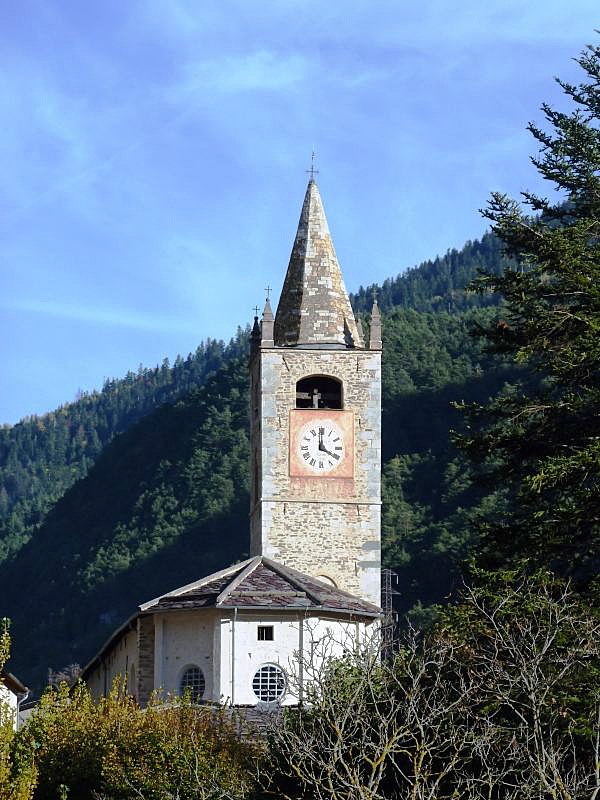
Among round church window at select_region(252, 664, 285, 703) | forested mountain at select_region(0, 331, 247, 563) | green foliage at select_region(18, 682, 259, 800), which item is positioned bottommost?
green foliage at select_region(18, 682, 259, 800)

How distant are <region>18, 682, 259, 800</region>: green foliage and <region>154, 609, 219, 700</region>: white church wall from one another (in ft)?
16.5

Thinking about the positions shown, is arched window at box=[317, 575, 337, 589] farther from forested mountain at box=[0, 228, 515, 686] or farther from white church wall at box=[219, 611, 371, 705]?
forested mountain at box=[0, 228, 515, 686]

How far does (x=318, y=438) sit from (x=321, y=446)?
9.0 inches

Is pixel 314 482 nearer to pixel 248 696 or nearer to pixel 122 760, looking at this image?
pixel 248 696

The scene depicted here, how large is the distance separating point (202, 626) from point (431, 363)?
61.2m

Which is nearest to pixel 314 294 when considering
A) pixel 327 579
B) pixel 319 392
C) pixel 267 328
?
pixel 267 328

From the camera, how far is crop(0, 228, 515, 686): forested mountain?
80.8m

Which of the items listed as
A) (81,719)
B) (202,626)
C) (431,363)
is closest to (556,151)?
(202,626)

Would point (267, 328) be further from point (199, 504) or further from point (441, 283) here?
point (441, 283)

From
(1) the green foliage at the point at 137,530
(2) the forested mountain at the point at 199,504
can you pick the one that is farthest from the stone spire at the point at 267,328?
(1) the green foliage at the point at 137,530

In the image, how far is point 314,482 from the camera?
43500 millimetres

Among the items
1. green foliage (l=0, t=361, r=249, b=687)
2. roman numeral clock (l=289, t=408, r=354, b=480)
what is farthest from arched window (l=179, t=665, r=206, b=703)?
green foliage (l=0, t=361, r=249, b=687)

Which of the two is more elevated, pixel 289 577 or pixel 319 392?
pixel 319 392

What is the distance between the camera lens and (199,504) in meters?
95.2
